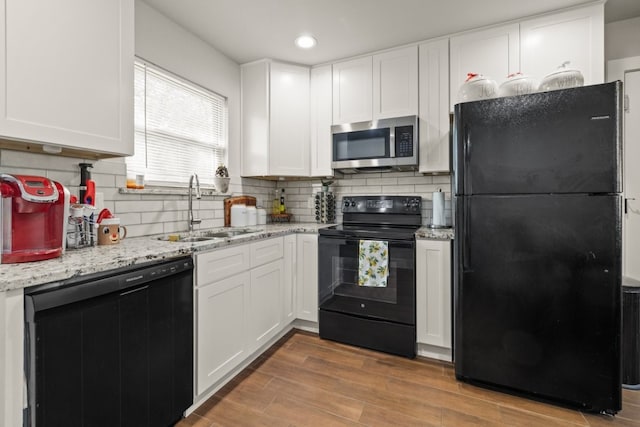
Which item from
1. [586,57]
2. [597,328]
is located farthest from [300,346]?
[586,57]

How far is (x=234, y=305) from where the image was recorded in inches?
76.0

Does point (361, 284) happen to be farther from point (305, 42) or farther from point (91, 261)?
point (305, 42)

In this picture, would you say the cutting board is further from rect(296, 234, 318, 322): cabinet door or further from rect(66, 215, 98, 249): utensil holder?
rect(66, 215, 98, 249): utensil holder

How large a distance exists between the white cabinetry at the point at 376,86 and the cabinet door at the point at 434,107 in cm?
7

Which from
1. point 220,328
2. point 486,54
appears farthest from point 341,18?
point 220,328

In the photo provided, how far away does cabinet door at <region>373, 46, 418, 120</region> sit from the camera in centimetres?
257

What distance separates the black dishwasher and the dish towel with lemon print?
1264mm

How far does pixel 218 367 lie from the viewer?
1799 millimetres

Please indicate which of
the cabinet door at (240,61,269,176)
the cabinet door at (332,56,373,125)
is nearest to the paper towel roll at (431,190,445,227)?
the cabinet door at (332,56,373,125)

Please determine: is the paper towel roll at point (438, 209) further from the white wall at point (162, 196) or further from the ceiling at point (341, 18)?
the white wall at point (162, 196)

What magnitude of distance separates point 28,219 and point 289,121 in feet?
7.06

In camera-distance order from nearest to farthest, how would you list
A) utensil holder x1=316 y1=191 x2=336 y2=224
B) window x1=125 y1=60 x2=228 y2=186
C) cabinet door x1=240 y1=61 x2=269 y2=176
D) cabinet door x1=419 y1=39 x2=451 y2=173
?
window x1=125 y1=60 x2=228 y2=186 → cabinet door x1=419 y1=39 x2=451 y2=173 → cabinet door x1=240 y1=61 x2=269 y2=176 → utensil holder x1=316 y1=191 x2=336 y2=224

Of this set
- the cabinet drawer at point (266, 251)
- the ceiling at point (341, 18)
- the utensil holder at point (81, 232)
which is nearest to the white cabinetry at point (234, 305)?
the cabinet drawer at point (266, 251)

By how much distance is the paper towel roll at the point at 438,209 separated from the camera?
2605 millimetres
